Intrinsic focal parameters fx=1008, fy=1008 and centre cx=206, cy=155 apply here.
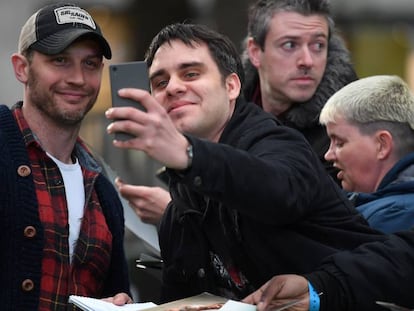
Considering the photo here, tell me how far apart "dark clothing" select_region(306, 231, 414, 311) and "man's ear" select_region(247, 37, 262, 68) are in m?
2.25

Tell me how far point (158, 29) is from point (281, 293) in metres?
10.3

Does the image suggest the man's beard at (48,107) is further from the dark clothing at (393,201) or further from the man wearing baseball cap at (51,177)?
the dark clothing at (393,201)

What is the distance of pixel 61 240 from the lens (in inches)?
153

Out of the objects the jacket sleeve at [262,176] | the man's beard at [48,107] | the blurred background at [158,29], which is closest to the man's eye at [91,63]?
the man's beard at [48,107]

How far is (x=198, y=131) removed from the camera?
3527mm

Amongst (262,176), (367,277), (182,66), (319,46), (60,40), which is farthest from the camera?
(319,46)

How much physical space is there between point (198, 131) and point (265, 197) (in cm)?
54

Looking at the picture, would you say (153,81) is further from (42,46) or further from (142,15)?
(142,15)

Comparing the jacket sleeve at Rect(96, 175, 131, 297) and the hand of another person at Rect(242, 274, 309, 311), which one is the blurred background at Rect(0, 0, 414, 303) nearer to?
the jacket sleeve at Rect(96, 175, 131, 297)

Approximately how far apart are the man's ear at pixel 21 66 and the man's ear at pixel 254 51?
186cm

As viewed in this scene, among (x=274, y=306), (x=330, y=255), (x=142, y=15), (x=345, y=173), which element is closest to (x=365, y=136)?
(x=345, y=173)

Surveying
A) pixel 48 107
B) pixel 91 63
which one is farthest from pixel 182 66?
pixel 48 107

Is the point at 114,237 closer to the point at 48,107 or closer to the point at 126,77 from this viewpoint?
the point at 48,107

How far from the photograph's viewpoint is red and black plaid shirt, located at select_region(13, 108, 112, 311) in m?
3.85
